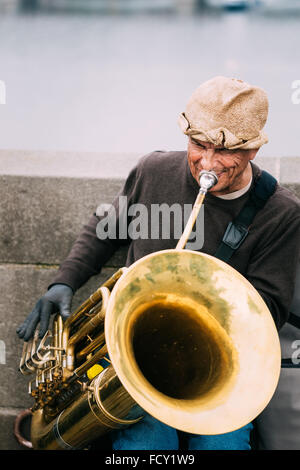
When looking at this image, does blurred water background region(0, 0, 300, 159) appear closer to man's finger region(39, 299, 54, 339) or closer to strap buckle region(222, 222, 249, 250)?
strap buckle region(222, 222, 249, 250)

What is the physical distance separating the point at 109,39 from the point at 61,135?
23.3 ft

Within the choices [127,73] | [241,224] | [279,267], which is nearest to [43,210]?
[241,224]

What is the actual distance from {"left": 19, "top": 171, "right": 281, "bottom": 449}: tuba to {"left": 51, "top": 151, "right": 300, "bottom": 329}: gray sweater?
297mm

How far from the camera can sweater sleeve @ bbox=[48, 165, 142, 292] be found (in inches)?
103

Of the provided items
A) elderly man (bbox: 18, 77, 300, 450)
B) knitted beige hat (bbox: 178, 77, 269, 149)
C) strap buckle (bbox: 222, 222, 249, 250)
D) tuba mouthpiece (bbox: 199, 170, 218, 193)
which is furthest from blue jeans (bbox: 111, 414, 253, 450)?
knitted beige hat (bbox: 178, 77, 269, 149)

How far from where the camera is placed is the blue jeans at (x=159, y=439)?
7.77 ft

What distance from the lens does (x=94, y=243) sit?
104 inches

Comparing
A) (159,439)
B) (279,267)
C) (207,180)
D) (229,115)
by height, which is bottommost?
(159,439)

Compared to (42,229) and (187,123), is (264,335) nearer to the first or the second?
(187,123)

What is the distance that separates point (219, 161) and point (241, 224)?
296mm

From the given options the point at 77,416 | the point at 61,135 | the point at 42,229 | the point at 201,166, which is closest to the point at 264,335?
the point at 201,166

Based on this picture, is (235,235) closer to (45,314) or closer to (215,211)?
(215,211)

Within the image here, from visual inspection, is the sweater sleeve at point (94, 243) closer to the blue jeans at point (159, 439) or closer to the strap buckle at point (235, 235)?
the strap buckle at point (235, 235)
